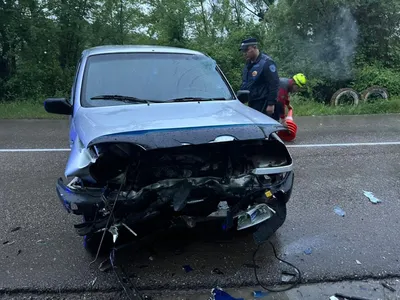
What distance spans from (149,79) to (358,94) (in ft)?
31.2

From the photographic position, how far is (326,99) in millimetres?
13250

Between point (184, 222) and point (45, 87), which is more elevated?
point (184, 222)

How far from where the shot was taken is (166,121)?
3.05m

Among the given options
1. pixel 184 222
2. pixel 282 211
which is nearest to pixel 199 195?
pixel 184 222

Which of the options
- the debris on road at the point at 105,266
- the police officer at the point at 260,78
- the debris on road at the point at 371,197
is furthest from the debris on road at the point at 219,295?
the police officer at the point at 260,78

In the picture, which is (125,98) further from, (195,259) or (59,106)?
(195,259)

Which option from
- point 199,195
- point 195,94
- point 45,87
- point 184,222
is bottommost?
point 45,87

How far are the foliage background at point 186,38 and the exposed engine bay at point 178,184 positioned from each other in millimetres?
10182

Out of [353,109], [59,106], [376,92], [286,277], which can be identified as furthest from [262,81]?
[376,92]

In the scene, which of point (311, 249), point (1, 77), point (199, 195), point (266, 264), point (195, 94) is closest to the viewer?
point (199, 195)

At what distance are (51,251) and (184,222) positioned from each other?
132cm

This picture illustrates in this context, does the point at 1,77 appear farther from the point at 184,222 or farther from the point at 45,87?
the point at 184,222

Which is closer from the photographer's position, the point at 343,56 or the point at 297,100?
the point at 297,100

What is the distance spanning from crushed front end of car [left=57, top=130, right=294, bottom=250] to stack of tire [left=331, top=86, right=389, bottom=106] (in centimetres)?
916
